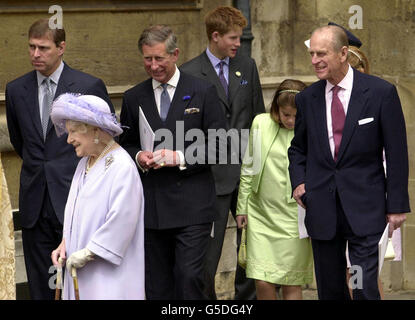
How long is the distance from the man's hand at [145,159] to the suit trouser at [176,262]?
1.51 feet

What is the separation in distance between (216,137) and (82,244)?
1.51 m

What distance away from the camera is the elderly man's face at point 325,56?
851 cm

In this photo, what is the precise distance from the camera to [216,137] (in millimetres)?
8930

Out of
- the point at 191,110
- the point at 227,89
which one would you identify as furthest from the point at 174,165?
the point at 227,89

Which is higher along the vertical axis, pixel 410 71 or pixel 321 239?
pixel 410 71

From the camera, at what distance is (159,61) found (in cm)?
888

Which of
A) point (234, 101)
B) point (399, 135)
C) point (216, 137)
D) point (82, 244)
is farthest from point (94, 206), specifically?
point (234, 101)

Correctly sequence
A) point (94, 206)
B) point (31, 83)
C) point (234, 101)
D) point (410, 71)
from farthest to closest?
point (410, 71) < point (234, 101) < point (31, 83) < point (94, 206)

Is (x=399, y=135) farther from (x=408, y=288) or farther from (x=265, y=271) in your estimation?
(x=408, y=288)

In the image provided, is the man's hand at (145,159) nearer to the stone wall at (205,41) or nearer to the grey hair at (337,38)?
the grey hair at (337,38)

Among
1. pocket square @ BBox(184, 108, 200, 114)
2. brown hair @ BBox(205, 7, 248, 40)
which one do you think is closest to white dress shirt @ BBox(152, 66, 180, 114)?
pocket square @ BBox(184, 108, 200, 114)

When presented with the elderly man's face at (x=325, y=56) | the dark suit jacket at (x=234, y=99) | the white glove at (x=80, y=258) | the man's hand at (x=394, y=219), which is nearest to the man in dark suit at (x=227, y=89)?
the dark suit jacket at (x=234, y=99)

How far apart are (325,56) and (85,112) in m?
1.61

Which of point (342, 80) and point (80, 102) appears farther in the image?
point (342, 80)
